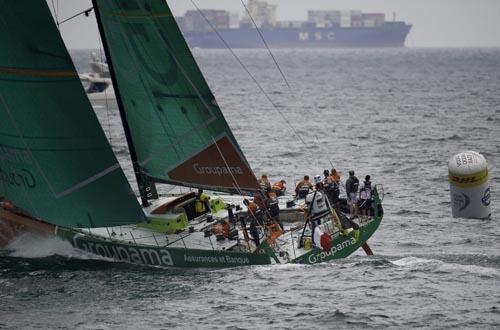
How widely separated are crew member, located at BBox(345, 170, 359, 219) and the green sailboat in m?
0.57

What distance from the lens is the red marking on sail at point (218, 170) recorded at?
2602cm

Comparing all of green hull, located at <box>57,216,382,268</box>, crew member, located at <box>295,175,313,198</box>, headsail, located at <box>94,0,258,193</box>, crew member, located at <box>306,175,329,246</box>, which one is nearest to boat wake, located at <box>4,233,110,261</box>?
green hull, located at <box>57,216,382,268</box>

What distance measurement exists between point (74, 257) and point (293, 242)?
6.15 metres

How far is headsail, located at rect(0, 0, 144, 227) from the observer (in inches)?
918

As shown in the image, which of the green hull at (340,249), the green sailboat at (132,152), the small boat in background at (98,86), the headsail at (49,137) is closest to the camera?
the headsail at (49,137)

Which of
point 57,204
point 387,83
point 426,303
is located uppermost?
point 57,204

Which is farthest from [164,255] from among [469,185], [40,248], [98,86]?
[98,86]

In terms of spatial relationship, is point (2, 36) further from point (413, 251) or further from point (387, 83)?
point (387, 83)

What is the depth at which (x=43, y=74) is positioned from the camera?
23.7 metres

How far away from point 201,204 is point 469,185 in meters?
7.83

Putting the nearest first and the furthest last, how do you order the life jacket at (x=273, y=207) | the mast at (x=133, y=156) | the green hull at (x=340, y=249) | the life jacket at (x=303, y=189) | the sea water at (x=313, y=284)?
1. the sea water at (x=313, y=284)
2. the green hull at (x=340, y=249)
3. the life jacket at (x=273, y=207)
4. the mast at (x=133, y=156)
5. the life jacket at (x=303, y=189)

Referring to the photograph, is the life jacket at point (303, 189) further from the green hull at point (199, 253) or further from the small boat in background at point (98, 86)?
the small boat in background at point (98, 86)

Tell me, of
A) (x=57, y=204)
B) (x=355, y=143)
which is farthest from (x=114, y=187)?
(x=355, y=143)

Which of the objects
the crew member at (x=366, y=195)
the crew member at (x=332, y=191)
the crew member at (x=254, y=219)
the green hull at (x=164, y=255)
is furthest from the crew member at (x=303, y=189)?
the green hull at (x=164, y=255)
